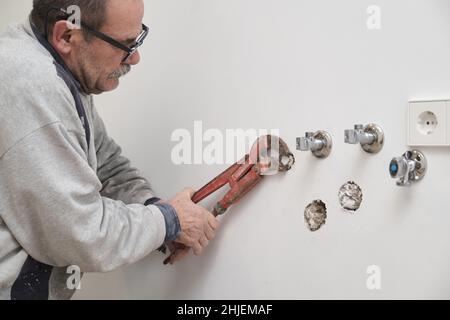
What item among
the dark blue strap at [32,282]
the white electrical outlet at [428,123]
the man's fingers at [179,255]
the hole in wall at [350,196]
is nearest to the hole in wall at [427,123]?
the white electrical outlet at [428,123]

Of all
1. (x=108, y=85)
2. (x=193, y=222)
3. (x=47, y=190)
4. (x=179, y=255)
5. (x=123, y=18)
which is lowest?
(x=179, y=255)

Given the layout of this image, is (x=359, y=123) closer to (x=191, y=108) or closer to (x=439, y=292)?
(x=439, y=292)

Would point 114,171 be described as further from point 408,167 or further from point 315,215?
point 408,167

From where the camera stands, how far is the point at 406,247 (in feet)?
2.94

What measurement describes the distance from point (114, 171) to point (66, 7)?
415 millimetres

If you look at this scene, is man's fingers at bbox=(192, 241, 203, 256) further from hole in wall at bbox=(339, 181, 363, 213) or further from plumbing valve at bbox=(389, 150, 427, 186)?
plumbing valve at bbox=(389, 150, 427, 186)

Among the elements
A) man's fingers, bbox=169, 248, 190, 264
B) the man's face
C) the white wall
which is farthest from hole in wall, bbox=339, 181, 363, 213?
the man's face

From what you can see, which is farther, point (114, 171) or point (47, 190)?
point (114, 171)

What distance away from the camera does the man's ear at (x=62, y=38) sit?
1.04 metres

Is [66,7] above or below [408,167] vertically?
above

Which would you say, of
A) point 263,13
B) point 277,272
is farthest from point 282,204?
point 263,13

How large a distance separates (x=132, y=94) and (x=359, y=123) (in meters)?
0.64

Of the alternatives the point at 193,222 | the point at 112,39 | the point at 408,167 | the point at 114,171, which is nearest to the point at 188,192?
the point at 193,222

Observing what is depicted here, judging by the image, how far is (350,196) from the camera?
0.97 metres
